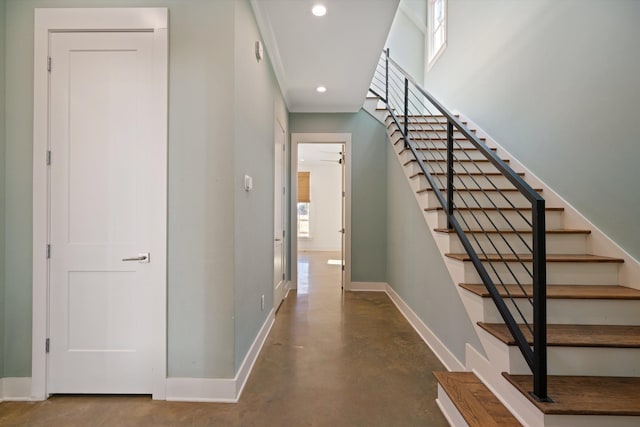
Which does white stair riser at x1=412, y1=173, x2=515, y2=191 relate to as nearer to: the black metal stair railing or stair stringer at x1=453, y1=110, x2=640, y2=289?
the black metal stair railing

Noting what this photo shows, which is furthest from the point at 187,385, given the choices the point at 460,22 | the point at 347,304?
the point at 460,22

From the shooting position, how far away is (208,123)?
1.88m

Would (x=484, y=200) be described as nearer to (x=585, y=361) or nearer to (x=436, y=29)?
(x=585, y=361)

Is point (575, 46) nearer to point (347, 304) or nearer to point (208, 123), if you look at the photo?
point (208, 123)

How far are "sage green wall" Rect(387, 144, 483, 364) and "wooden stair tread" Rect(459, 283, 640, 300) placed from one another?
33 cm

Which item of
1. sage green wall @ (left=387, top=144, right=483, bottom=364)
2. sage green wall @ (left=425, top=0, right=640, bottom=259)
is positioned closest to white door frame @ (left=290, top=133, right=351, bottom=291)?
sage green wall @ (left=387, top=144, right=483, bottom=364)

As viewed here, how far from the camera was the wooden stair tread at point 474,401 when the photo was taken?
1.34 m

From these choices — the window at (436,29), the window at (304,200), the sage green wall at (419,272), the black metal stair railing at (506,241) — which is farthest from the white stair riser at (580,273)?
the window at (304,200)

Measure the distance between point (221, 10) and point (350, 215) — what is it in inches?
127

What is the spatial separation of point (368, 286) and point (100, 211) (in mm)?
3669

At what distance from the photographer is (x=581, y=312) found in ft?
5.62

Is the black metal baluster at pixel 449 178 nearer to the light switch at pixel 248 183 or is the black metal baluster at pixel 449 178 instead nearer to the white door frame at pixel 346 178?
the light switch at pixel 248 183

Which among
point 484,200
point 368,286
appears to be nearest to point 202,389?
point 484,200

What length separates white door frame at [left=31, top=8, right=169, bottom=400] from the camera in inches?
73.3
